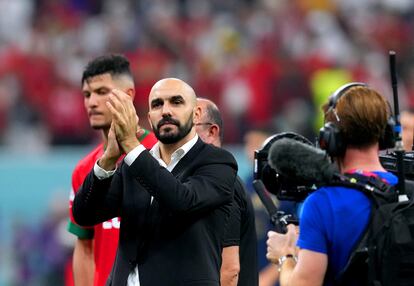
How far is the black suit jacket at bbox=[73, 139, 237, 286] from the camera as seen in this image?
4.13m

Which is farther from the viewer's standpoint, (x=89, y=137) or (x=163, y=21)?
(x=163, y=21)

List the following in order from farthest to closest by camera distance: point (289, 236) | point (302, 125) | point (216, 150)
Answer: point (302, 125) < point (216, 150) < point (289, 236)

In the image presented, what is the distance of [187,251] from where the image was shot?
13.9ft

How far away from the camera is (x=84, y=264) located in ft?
18.4

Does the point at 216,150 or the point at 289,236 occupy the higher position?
the point at 216,150

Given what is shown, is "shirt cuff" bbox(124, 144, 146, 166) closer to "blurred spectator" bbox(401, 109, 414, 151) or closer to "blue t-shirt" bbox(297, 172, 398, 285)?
"blue t-shirt" bbox(297, 172, 398, 285)

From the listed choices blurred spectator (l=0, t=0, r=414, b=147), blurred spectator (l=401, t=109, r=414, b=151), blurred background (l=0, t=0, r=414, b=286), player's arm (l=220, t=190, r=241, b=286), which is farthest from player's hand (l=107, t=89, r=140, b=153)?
blurred spectator (l=0, t=0, r=414, b=147)

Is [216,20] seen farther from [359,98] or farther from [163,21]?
[359,98]

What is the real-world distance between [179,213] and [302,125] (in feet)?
28.3

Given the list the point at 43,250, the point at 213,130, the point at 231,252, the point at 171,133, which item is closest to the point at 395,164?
the point at 171,133

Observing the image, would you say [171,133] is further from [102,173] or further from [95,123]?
[95,123]

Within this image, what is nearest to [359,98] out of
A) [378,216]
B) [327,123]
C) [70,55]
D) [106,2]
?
[327,123]

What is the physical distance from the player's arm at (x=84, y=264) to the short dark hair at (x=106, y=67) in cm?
82

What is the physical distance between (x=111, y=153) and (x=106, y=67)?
1.43 m
